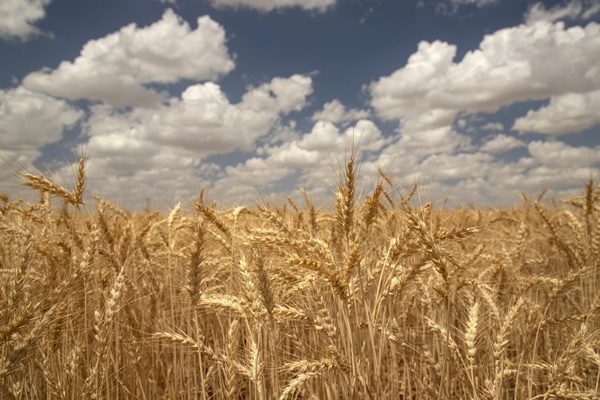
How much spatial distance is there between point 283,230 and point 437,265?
910 mm

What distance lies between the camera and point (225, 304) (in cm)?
212

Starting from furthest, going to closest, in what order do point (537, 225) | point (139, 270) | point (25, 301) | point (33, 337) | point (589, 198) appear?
point (537, 225) < point (589, 198) < point (139, 270) < point (25, 301) < point (33, 337)

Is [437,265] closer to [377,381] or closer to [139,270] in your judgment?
[377,381]

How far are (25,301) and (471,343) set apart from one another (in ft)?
8.32

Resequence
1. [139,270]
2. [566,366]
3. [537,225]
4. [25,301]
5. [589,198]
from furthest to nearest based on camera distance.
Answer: [537,225] < [589,198] < [139,270] < [25,301] < [566,366]

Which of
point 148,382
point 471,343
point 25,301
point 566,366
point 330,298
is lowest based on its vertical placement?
point 148,382

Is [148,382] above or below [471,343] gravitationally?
below

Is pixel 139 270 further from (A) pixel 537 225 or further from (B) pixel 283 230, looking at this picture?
(A) pixel 537 225

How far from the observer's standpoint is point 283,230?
7.39ft

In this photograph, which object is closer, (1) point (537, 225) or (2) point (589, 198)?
(2) point (589, 198)

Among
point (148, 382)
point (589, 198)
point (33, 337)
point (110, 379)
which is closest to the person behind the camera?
point (33, 337)

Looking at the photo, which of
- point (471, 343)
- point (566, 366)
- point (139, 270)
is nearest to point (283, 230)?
point (471, 343)

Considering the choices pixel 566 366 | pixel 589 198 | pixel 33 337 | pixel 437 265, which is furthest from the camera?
pixel 589 198

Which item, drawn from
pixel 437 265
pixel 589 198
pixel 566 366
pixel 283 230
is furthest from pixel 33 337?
pixel 589 198
